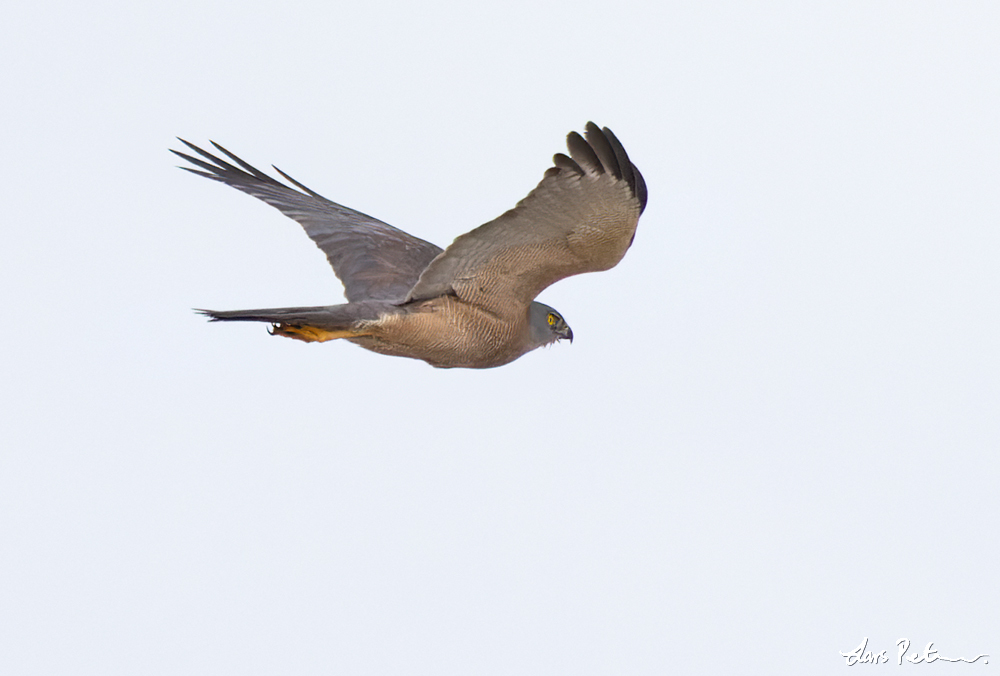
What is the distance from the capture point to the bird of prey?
7.46 metres

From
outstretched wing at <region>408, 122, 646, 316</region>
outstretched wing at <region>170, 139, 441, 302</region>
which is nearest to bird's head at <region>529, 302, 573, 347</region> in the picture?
outstretched wing at <region>408, 122, 646, 316</region>

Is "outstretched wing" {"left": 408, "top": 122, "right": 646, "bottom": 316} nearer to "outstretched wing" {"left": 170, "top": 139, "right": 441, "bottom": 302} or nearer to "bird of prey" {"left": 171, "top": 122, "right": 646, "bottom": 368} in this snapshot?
"bird of prey" {"left": 171, "top": 122, "right": 646, "bottom": 368}

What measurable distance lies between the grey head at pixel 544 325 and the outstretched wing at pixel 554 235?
0.48m

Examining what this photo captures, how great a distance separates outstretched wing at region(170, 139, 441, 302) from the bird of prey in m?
0.01

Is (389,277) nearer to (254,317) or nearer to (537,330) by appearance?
(537,330)

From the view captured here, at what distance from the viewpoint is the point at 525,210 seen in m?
7.64

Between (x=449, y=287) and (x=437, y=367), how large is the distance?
1.00 metres

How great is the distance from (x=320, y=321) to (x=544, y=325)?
2020 mm

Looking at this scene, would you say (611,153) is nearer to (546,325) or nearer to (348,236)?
(546,325)

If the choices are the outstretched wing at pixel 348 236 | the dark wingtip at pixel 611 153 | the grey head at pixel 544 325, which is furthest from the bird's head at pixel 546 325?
the dark wingtip at pixel 611 153

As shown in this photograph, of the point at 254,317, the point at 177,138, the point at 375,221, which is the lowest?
the point at 254,317

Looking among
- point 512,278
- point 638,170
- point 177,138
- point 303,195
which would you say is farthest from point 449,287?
point 177,138

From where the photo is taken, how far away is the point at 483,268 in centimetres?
845

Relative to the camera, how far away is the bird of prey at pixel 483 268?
7.46m
